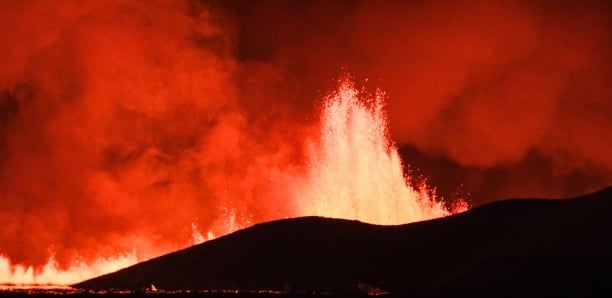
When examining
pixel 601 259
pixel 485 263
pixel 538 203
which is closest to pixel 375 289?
pixel 485 263

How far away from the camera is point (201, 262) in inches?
2552

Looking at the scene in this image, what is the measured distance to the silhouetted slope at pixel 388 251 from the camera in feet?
170

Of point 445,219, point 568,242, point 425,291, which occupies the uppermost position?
point 445,219

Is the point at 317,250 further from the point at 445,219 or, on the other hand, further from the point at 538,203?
the point at 538,203

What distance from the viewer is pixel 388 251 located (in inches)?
2480

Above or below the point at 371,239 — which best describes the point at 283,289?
below

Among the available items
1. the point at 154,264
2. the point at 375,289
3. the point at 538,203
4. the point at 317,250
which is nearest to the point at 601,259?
the point at 375,289

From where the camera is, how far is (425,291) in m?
43.7

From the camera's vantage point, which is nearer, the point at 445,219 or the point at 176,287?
the point at 176,287

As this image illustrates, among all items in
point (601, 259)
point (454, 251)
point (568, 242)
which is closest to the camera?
point (601, 259)

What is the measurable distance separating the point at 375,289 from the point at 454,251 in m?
9.83

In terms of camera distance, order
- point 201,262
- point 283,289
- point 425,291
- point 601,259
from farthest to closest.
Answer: point 201,262, point 283,289, point 601,259, point 425,291

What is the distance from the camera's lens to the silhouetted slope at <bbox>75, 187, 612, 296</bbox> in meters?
51.9

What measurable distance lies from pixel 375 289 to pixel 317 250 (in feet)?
35.3
